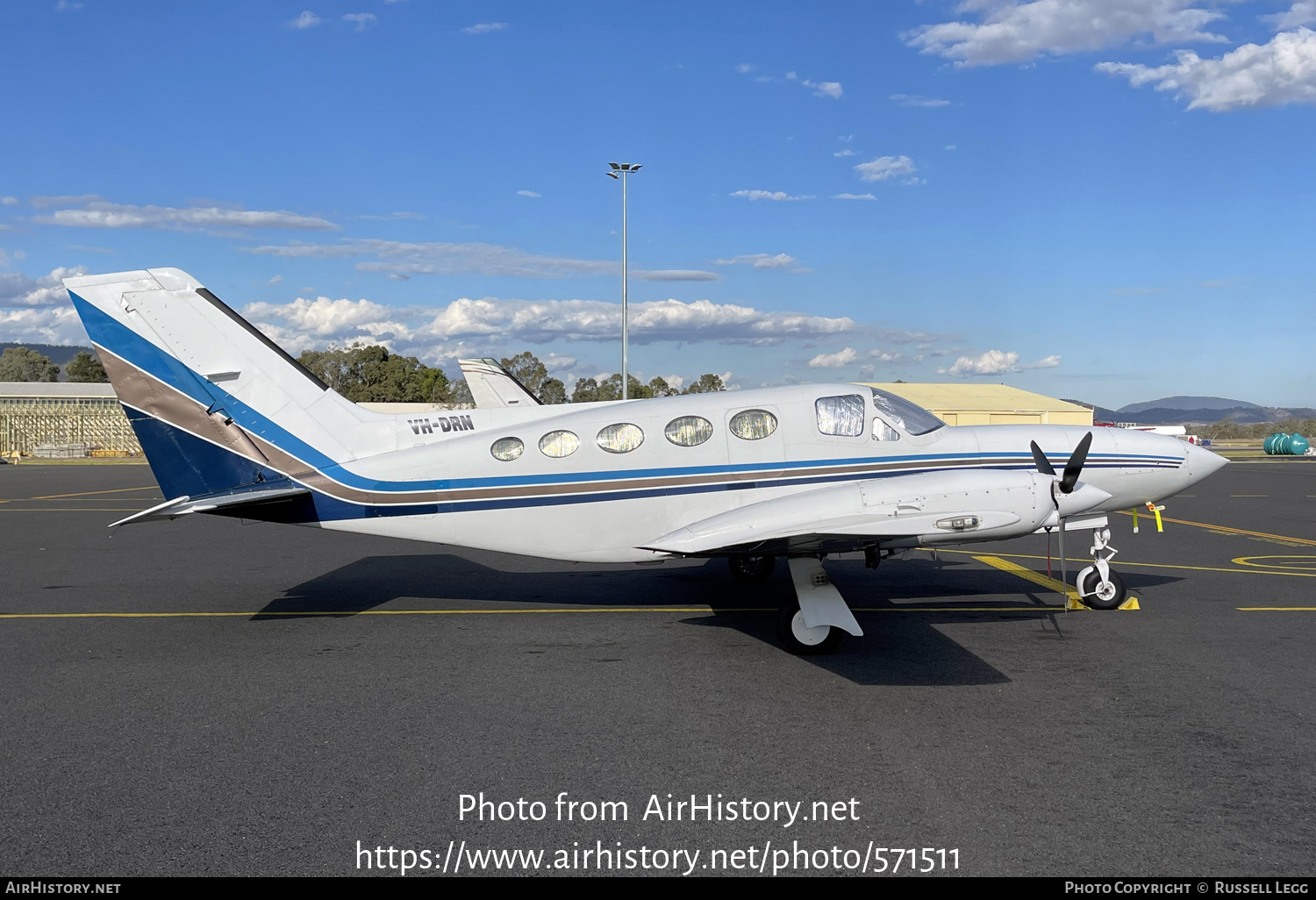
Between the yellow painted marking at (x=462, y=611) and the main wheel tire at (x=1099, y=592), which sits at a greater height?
the main wheel tire at (x=1099, y=592)

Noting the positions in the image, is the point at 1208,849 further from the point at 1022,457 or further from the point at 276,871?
the point at 1022,457

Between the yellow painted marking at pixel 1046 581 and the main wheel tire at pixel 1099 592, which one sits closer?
the main wheel tire at pixel 1099 592

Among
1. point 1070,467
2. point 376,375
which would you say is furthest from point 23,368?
point 1070,467

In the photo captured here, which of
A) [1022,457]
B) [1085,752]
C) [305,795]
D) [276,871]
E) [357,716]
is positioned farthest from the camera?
[1022,457]

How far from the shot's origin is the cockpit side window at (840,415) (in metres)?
10.9

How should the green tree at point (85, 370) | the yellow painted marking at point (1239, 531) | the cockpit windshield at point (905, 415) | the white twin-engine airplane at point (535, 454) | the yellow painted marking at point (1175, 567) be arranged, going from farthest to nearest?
the green tree at point (85, 370) < the yellow painted marking at point (1239, 531) < the yellow painted marking at point (1175, 567) < the cockpit windshield at point (905, 415) < the white twin-engine airplane at point (535, 454)

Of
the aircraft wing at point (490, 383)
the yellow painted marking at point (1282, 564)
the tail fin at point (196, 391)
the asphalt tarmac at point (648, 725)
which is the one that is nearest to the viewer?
the asphalt tarmac at point (648, 725)

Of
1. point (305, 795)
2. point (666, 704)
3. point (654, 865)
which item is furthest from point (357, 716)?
point (654, 865)

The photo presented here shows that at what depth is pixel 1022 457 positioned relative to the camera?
1097cm

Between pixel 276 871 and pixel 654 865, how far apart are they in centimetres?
Result: 198

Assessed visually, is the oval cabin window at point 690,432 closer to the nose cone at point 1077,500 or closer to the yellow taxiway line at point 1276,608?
the nose cone at point 1077,500

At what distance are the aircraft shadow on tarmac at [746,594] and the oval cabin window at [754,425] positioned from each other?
6.43 feet

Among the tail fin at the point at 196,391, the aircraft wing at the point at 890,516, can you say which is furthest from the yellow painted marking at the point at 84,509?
the aircraft wing at the point at 890,516

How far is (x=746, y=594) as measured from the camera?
12648 mm
